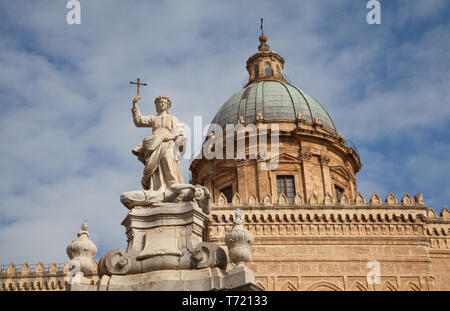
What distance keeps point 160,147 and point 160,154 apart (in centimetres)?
13

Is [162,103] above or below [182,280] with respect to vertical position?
above

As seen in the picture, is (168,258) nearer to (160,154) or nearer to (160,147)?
(160,154)

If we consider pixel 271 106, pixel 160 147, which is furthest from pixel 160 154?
pixel 271 106

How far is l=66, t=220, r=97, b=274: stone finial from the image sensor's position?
353 inches

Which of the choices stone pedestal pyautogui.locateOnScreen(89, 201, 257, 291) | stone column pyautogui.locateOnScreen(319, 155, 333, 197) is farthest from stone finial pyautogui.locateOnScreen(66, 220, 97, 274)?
stone column pyautogui.locateOnScreen(319, 155, 333, 197)

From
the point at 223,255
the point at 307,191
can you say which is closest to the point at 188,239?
the point at 223,255

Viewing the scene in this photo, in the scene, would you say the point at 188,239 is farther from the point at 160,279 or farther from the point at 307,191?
the point at 307,191

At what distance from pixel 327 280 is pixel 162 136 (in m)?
20.3

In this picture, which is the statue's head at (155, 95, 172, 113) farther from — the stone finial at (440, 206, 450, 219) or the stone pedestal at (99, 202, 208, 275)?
the stone finial at (440, 206, 450, 219)

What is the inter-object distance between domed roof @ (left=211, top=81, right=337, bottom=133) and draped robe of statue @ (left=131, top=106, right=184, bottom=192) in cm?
2681

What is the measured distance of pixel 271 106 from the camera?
37594 mm

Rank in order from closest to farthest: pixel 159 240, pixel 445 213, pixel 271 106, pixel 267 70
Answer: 1. pixel 159 240
2. pixel 445 213
3. pixel 271 106
4. pixel 267 70

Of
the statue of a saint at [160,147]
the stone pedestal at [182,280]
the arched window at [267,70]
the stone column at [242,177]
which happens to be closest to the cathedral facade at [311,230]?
the stone column at [242,177]

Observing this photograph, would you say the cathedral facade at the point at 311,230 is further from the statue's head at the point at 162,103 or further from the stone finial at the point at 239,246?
the stone finial at the point at 239,246
